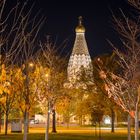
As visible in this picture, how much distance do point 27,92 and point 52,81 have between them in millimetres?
8547

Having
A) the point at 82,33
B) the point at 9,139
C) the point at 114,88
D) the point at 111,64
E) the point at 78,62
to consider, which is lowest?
the point at 9,139

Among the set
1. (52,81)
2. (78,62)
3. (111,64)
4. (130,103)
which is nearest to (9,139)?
(52,81)

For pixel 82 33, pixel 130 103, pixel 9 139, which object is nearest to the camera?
pixel 130 103

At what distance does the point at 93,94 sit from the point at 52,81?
25.5 m

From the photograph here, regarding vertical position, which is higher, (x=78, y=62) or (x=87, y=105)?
(x=78, y=62)

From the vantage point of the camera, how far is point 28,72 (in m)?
30.8

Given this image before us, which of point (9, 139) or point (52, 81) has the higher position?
point (52, 81)

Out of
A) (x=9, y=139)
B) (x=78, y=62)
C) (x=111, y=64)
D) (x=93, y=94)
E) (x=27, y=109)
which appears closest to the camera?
(x=27, y=109)

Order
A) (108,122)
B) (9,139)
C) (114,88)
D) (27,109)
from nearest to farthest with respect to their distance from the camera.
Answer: (114,88), (27,109), (9,139), (108,122)

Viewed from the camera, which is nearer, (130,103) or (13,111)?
(130,103)

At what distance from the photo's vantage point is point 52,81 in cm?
3897

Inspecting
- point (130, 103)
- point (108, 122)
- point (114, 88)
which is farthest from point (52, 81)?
point (108, 122)

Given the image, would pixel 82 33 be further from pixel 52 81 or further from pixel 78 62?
pixel 52 81

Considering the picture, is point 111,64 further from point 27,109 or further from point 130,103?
point 130,103
